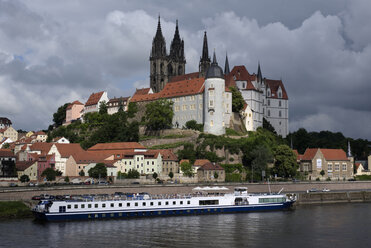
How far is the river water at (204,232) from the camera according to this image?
44375mm

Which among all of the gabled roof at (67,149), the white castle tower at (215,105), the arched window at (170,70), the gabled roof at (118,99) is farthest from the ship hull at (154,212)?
the arched window at (170,70)

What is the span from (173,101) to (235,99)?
1491cm

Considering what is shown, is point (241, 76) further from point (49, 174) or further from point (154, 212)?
point (154, 212)

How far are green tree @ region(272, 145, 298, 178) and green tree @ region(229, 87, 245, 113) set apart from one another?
16152 mm

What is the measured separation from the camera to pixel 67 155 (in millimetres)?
90938

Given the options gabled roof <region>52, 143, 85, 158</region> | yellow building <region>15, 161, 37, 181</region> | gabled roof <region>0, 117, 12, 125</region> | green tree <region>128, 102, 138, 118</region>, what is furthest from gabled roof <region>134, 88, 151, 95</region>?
gabled roof <region>0, 117, 12, 125</region>

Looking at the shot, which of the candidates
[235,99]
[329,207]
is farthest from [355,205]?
[235,99]

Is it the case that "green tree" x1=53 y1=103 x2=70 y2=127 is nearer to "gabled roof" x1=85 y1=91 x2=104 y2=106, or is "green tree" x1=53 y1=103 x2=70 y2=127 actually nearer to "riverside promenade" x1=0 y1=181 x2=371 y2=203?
"gabled roof" x1=85 y1=91 x2=104 y2=106

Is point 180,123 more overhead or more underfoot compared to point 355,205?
more overhead

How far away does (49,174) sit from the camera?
8044cm

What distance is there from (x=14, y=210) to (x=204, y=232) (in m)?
22.6

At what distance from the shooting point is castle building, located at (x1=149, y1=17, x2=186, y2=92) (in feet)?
465

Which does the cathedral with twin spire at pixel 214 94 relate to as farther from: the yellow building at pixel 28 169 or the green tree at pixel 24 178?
the green tree at pixel 24 178

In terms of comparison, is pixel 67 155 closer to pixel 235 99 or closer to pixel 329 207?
pixel 235 99
